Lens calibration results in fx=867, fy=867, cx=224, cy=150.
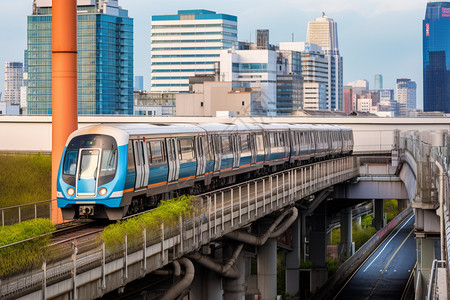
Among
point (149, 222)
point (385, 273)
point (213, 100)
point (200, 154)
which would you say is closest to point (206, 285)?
point (200, 154)

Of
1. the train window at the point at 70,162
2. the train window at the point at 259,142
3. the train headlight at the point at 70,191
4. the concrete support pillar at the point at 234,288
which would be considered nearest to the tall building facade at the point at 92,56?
the train window at the point at 259,142

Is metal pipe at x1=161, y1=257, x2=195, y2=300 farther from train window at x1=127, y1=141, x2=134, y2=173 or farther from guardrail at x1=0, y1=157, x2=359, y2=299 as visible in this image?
train window at x1=127, y1=141, x2=134, y2=173

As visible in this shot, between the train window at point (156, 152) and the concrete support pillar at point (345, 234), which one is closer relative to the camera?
the train window at point (156, 152)

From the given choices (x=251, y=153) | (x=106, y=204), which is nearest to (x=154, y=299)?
(x=106, y=204)

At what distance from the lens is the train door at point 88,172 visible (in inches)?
931

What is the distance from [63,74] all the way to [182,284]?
9.79 m

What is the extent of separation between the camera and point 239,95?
454 ft

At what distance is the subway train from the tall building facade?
6020 inches

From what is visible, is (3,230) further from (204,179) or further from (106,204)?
(204,179)

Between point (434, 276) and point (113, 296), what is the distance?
8671mm

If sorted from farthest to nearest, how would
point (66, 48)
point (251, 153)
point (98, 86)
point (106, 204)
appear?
point (98, 86) → point (251, 153) → point (66, 48) → point (106, 204)

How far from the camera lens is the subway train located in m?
23.7

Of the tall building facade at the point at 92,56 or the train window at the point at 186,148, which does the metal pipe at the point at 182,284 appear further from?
the tall building facade at the point at 92,56

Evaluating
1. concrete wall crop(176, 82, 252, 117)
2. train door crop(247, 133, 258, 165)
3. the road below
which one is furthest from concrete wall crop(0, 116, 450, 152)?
concrete wall crop(176, 82, 252, 117)
